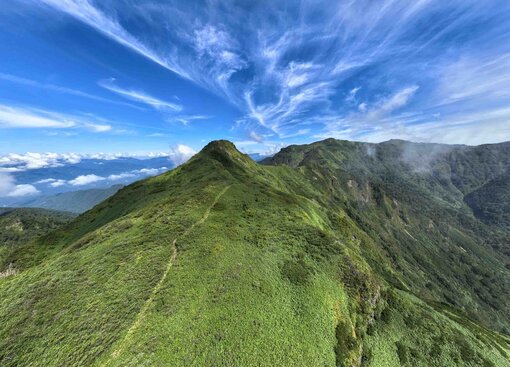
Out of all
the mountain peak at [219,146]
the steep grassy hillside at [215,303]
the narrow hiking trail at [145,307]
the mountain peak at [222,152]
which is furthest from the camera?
the mountain peak at [219,146]

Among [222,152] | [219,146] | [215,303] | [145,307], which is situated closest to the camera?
[145,307]

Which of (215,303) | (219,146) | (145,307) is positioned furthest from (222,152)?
(145,307)

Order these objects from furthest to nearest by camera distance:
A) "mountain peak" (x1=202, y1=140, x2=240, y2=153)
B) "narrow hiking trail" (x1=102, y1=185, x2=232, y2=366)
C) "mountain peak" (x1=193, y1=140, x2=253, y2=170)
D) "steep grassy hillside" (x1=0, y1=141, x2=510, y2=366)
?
"mountain peak" (x1=202, y1=140, x2=240, y2=153)
"mountain peak" (x1=193, y1=140, x2=253, y2=170)
"steep grassy hillside" (x1=0, y1=141, x2=510, y2=366)
"narrow hiking trail" (x1=102, y1=185, x2=232, y2=366)

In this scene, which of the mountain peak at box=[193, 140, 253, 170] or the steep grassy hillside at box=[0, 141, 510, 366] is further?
the mountain peak at box=[193, 140, 253, 170]

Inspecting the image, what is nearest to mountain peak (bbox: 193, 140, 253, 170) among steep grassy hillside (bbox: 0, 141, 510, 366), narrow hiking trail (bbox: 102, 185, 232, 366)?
steep grassy hillside (bbox: 0, 141, 510, 366)

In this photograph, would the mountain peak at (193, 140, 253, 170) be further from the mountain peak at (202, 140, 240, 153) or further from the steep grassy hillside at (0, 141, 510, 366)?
the steep grassy hillside at (0, 141, 510, 366)

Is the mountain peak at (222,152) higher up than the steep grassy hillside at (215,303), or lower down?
higher up

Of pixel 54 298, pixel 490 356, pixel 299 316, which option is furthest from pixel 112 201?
pixel 490 356

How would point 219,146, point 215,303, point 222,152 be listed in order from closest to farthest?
point 215,303 → point 222,152 → point 219,146

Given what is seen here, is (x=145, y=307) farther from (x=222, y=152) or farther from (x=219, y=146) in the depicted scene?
(x=219, y=146)

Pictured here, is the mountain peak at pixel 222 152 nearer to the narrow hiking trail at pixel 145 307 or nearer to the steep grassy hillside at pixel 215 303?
the steep grassy hillside at pixel 215 303

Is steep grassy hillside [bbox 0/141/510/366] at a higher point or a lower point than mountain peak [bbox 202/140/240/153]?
lower

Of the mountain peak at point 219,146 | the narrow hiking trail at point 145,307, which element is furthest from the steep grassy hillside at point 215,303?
the mountain peak at point 219,146
